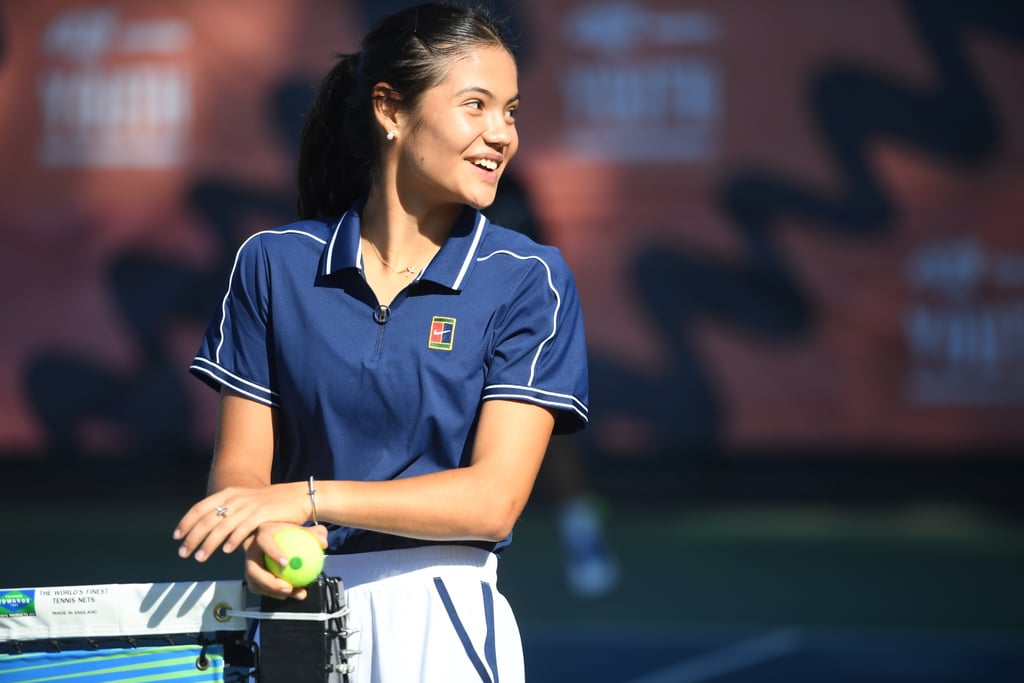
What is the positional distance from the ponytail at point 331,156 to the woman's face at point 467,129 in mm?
207

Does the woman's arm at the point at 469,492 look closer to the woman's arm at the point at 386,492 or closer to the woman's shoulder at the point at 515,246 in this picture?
the woman's arm at the point at 386,492

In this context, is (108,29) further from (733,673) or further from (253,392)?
(253,392)

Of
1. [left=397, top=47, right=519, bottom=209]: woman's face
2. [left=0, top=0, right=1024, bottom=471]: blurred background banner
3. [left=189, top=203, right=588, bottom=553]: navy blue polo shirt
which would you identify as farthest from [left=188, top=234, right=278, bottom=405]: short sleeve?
[left=0, top=0, right=1024, bottom=471]: blurred background banner

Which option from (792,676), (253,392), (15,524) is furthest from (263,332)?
(15,524)

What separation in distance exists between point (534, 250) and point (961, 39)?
737 cm

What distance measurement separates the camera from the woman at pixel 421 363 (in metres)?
1.90

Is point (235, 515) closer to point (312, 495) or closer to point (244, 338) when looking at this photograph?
point (312, 495)

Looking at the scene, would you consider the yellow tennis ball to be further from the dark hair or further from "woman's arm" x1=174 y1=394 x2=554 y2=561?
the dark hair

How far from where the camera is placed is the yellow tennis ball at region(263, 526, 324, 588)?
1.60m

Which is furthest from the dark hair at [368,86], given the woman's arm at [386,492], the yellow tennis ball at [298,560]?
the yellow tennis ball at [298,560]

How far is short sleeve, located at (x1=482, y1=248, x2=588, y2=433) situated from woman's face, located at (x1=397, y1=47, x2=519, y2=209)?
141mm

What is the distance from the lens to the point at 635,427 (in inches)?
349

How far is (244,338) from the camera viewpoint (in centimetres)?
200

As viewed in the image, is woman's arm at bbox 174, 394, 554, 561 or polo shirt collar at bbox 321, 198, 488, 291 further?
polo shirt collar at bbox 321, 198, 488, 291
